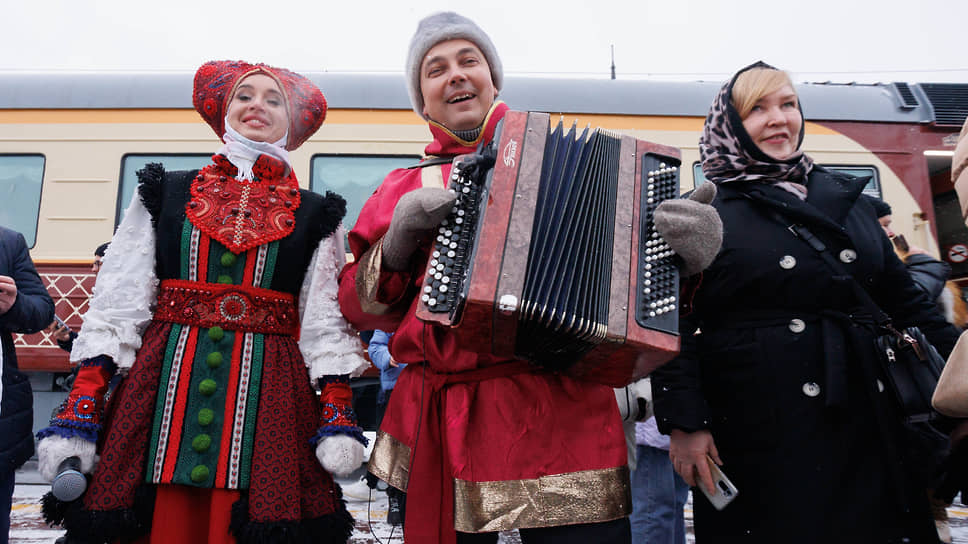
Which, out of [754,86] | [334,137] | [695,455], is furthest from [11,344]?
[334,137]

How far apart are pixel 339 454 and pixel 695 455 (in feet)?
2.96

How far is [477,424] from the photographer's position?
Answer: 148 cm

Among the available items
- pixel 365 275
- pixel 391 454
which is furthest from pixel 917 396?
pixel 365 275

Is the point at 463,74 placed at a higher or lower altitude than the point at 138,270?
higher

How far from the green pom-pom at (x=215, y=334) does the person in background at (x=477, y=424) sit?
340 millimetres

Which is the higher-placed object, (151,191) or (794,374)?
(151,191)

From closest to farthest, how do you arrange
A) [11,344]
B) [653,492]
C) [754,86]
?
[754,86] < [11,344] < [653,492]

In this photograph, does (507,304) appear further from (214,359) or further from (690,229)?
(214,359)

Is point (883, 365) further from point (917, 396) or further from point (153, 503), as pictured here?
point (153, 503)

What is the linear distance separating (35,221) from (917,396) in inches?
217

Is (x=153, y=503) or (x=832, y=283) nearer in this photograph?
(x=153, y=503)

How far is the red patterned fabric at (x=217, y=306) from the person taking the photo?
5.58ft

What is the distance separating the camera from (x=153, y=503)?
1554 millimetres

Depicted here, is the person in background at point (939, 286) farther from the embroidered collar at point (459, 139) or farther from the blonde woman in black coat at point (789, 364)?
the embroidered collar at point (459, 139)
